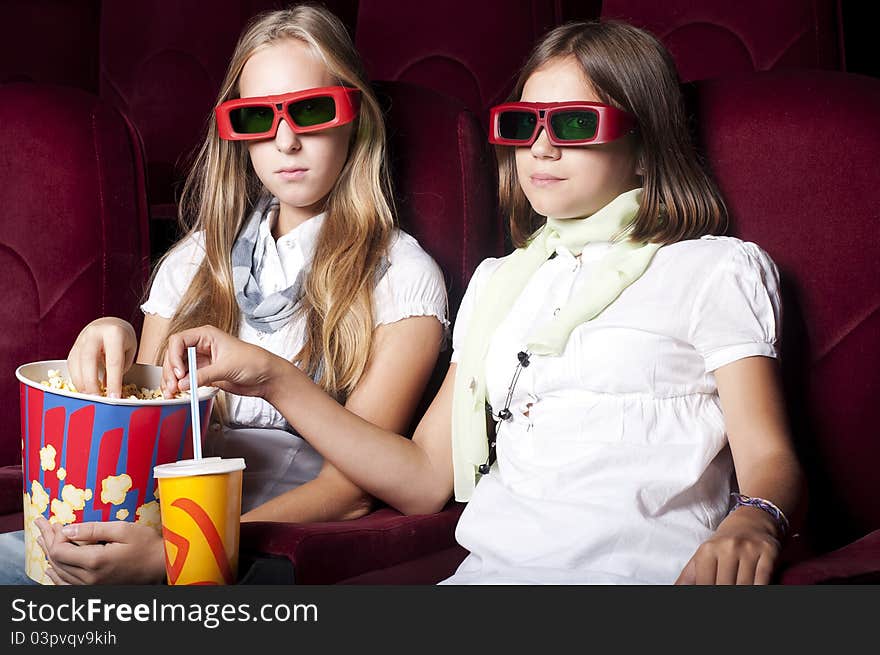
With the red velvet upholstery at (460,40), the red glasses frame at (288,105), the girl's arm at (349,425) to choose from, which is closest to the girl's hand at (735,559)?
the girl's arm at (349,425)

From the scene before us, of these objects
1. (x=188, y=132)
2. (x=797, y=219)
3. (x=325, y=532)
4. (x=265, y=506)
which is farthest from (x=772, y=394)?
(x=188, y=132)

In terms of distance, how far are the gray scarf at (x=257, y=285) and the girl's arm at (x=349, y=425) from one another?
16 centimetres

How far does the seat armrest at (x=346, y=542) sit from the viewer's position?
100 cm

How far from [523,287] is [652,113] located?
24 centimetres

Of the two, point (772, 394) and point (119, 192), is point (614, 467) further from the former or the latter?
point (119, 192)

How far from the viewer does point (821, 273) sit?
45.7 inches

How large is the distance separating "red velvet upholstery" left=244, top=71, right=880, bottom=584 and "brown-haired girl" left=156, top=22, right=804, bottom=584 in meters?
0.06

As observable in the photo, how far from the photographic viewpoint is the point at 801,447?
117cm

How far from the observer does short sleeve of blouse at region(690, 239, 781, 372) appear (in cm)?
104

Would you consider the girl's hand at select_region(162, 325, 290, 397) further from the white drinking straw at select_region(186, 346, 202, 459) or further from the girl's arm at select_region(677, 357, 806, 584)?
the girl's arm at select_region(677, 357, 806, 584)

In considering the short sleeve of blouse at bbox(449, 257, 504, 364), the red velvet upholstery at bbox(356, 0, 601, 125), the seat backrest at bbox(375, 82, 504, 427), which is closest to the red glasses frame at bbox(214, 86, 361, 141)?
the seat backrest at bbox(375, 82, 504, 427)

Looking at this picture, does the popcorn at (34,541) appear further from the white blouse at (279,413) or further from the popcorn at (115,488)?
the white blouse at (279,413)

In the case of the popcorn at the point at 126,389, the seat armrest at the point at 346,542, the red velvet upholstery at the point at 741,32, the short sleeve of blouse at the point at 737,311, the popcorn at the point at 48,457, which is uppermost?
the red velvet upholstery at the point at 741,32

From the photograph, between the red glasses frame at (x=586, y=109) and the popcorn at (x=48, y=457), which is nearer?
the popcorn at (x=48, y=457)
